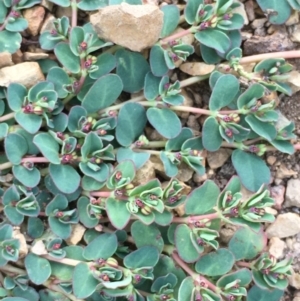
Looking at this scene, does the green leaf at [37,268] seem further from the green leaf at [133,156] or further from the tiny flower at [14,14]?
the tiny flower at [14,14]

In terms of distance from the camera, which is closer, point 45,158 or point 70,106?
point 45,158

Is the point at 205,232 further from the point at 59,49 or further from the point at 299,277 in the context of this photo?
the point at 59,49

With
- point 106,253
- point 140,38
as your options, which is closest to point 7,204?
point 106,253

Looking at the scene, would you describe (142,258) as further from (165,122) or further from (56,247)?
(165,122)

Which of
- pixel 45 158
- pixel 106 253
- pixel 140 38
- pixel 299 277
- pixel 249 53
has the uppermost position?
pixel 140 38

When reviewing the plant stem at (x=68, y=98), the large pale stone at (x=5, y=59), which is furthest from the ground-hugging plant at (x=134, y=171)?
the large pale stone at (x=5, y=59)

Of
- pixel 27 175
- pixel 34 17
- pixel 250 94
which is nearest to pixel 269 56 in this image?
pixel 250 94
